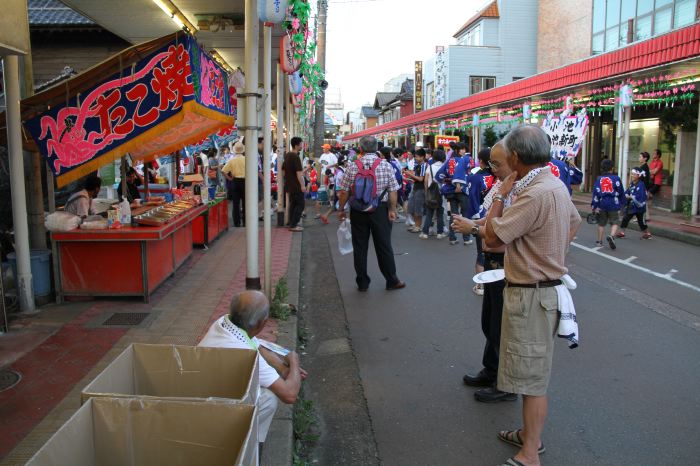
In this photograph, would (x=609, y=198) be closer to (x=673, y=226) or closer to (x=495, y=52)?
(x=673, y=226)

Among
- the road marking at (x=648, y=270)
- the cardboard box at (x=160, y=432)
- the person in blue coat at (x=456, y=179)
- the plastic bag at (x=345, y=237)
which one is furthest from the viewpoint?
the person in blue coat at (x=456, y=179)

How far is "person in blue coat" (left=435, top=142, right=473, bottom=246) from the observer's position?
10.5 meters

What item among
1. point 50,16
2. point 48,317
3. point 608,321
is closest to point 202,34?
point 50,16

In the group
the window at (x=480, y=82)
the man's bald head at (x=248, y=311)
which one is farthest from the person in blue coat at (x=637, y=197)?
the window at (x=480, y=82)

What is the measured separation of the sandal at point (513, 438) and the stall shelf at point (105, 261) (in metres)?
4.35

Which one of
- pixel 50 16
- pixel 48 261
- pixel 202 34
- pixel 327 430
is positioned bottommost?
pixel 327 430

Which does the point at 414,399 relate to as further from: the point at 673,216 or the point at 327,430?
the point at 673,216

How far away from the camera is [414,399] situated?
4.46 metres

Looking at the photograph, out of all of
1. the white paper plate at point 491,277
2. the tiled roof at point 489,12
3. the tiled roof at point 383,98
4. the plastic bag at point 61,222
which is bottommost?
the white paper plate at point 491,277

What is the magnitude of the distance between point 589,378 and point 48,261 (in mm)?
5654

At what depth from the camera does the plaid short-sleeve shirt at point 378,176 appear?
7.28m

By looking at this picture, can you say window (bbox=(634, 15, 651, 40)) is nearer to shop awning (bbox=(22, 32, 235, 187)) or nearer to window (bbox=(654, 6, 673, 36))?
window (bbox=(654, 6, 673, 36))

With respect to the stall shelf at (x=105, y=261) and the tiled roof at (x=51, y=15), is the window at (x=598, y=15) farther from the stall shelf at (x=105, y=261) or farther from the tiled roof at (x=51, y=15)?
the stall shelf at (x=105, y=261)

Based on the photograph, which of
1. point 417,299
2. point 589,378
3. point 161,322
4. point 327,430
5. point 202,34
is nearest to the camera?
point 327,430
